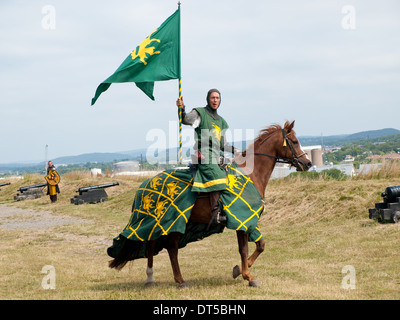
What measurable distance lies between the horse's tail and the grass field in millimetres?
400

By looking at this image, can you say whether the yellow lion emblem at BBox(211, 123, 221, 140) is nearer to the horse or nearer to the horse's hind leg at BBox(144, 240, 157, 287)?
the horse

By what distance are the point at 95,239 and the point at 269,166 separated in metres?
8.20

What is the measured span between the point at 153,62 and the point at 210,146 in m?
2.01

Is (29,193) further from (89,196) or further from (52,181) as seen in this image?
(89,196)

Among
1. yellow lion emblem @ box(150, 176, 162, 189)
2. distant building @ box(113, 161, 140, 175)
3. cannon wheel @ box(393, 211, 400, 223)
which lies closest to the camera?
yellow lion emblem @ box(150, 176, 162, 189)

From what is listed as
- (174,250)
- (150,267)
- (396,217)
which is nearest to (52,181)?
(396,217)

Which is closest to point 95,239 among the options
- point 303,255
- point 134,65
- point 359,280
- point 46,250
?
point 46,250

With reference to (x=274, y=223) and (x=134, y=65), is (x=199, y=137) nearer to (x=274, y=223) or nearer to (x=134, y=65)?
(x=134, y=65)

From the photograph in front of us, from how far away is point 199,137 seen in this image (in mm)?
7871

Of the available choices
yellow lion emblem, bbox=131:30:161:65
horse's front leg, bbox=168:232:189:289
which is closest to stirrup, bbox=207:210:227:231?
horse's front leg, bbox=168:232:189:289

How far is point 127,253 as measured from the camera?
845 centimetres

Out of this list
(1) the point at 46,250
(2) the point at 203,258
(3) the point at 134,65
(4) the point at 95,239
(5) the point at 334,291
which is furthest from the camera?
(4) the point at 95,239

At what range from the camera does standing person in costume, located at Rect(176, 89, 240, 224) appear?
24.9 feet

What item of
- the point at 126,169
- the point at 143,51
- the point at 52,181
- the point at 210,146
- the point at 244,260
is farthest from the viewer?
the point at 126,169
